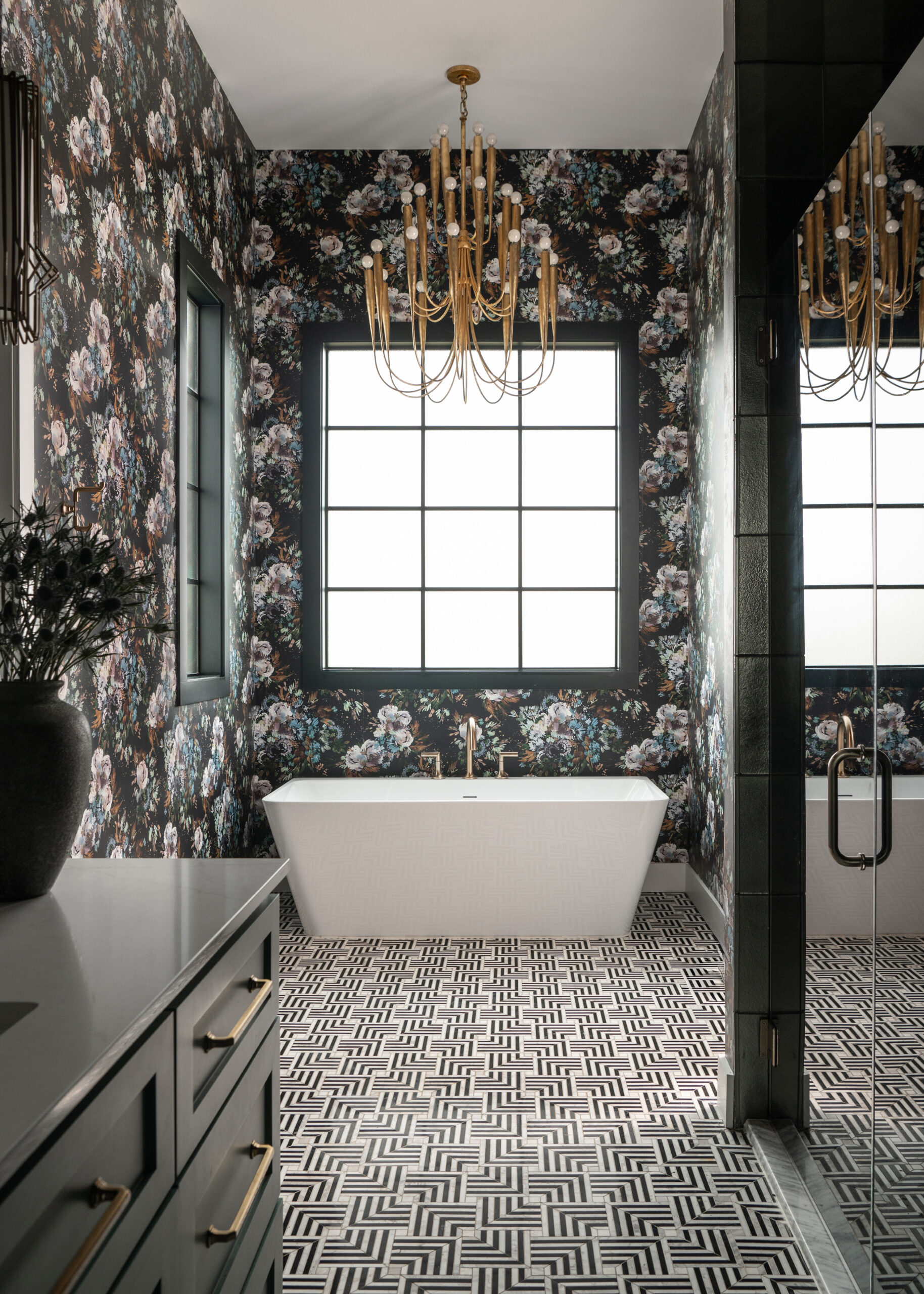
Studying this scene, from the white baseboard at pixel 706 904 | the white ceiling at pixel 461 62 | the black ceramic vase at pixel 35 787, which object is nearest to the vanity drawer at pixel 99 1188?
the black ceramic vase at pixel 35 787

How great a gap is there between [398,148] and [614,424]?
5.25 ft

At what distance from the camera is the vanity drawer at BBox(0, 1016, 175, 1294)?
0.76 metres

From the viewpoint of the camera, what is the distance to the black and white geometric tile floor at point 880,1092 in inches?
61.0

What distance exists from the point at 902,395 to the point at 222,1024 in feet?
4.52

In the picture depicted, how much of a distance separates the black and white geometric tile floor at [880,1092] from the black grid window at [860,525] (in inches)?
20.8

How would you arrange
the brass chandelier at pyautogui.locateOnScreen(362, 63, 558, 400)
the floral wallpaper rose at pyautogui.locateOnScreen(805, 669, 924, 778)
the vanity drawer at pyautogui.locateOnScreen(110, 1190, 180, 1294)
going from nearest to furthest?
the vanity drawer at pyautogui.locateOnScreen(110, 1190, 180, 1294) → the floral wallpaper rose at pyautogui.locateOnScreen(805, 669, 924, 778) → the brass chandelier at pyautogui.locateOnScreen(362, 63, 558, 400)

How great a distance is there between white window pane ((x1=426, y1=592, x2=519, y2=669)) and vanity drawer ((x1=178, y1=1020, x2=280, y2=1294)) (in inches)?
131

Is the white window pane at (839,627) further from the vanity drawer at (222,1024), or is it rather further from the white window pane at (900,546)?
the vanity drawer at (222,1024)

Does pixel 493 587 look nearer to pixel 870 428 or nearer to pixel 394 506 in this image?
pixel 394 506

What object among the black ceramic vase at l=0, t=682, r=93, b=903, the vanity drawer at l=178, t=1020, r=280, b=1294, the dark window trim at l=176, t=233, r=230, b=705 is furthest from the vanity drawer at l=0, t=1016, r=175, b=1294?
the dark window trim at l=176, t=233, r=230, b=705

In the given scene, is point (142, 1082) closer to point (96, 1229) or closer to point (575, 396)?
point (96, 1229)

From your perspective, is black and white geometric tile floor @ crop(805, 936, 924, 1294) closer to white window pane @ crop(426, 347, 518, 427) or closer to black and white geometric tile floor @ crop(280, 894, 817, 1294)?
black and white geometric tile floor @ crop(280, 894, 817, 1294)

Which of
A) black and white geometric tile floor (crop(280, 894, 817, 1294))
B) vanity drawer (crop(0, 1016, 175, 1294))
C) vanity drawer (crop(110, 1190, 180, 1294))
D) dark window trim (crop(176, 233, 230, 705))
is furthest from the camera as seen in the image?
dark window trim (crop(176, 233, 230, 705))

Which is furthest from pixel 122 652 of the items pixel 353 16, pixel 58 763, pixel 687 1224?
Result: pixel 353 16
